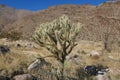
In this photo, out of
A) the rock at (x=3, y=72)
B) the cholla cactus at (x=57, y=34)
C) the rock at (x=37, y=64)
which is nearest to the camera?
the rock at (x=3, y=72)

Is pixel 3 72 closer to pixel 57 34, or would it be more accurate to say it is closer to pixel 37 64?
pixel 37 64

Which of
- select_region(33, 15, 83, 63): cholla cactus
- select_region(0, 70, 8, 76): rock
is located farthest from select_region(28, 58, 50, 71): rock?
select_region(0, 70, 8, 76): rock

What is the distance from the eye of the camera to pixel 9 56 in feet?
43.1

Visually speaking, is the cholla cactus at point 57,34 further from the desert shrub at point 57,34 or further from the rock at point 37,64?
the rock at point 37,64

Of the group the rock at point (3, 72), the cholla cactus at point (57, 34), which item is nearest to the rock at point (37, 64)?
the cholla cactus at point (57, 34)

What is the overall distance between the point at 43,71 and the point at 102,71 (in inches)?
100

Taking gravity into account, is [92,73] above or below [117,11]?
below

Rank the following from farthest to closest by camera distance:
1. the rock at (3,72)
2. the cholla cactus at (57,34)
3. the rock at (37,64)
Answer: the rock at (37,64), the cholla cactus at (57,34), the rock at (3,72)

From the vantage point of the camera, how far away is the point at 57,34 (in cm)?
1147

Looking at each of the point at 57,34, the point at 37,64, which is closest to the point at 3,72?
the point at 37,64

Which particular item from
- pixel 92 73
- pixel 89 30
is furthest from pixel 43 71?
pixel 89 30

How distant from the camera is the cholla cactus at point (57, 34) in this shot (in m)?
11.6

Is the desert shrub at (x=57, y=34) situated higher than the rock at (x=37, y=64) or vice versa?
the desert shrub at (x=57, y=34)

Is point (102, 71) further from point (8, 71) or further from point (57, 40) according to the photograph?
point (8, 71)
